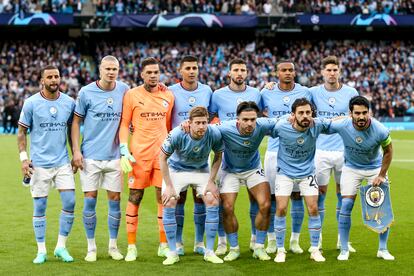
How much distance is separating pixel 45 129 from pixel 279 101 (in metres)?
3.00

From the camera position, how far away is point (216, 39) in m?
46.1

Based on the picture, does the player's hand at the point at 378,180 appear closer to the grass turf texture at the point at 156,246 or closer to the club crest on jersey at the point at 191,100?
the grass turf texture at the point at 156,246

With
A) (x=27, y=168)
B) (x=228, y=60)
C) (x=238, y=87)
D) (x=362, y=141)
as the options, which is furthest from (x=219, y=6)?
(x=27, y=168)

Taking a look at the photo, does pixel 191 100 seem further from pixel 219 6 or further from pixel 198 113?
pixel 219 6

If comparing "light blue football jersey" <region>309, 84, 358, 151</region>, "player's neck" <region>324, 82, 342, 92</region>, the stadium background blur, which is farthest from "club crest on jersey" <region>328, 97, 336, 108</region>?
the stadium background blur

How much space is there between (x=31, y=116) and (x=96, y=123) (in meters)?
0.78

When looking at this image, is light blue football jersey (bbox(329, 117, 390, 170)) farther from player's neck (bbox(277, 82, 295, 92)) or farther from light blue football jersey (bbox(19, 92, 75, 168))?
light blue football jersey (bbox(19, 92, 75, 168))

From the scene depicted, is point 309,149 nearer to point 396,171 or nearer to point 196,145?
point 196,145

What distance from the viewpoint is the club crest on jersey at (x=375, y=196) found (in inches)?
353

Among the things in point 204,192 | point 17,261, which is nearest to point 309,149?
point 204,192

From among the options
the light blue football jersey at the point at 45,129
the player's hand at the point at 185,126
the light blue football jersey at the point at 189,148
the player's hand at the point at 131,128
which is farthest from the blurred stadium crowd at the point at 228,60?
the player's hand at the point at 185,126

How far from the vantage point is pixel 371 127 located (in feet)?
28.7

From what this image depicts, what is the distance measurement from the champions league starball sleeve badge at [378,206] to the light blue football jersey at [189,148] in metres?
1.89

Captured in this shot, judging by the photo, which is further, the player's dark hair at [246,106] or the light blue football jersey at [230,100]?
the light blue football jersey at [230,100]
